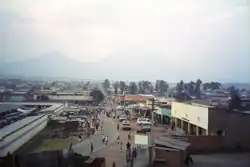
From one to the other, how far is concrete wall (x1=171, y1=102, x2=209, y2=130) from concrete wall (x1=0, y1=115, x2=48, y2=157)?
87cm

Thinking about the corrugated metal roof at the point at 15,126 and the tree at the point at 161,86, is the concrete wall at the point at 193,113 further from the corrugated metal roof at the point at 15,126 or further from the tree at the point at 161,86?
the corrugated metal roof at the point at 15,126

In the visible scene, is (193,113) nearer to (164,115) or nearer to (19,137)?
(164,115)

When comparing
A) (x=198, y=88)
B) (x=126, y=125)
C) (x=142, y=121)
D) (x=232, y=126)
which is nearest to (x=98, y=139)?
(x=126, y=125)

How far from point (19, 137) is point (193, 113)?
3.65ft

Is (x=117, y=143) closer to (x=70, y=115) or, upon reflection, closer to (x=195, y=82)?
(x=70, y=115)

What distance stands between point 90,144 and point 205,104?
800 millimetres

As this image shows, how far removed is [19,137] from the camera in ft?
8.54

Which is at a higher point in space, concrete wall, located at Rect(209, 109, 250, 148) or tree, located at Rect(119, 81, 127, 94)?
tree, located at Rect(119, 81, 127, 94)

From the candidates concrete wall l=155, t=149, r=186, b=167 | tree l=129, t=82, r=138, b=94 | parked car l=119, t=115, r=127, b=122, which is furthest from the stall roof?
tree l=129, t=82, r=138, b=94

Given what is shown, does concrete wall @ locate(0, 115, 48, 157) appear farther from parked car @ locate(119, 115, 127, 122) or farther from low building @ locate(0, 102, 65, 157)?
parked car @ locate(119, 115, 127, 122)

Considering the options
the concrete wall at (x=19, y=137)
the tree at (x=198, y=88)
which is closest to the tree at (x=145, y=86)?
the tree at (x=198, y=88)

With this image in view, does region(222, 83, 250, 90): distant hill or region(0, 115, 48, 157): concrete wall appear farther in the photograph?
region(222, 83, 250, 90): distant hill

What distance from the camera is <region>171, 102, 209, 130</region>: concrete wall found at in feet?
9.11

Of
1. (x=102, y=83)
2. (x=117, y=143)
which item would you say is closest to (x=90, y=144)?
(x=117, y=143)
